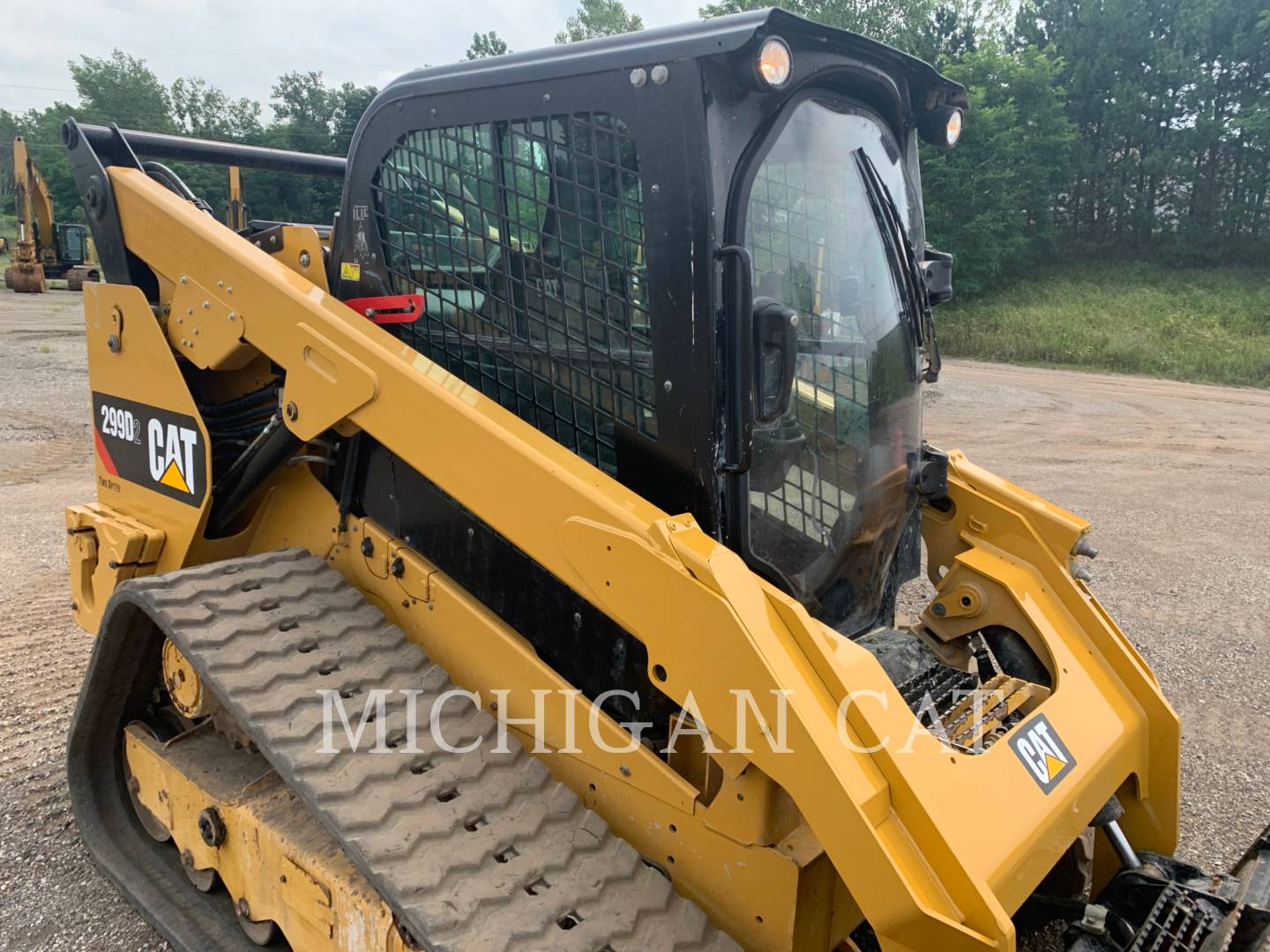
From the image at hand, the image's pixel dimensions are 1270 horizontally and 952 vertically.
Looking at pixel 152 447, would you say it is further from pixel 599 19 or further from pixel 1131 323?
pixel 599 19

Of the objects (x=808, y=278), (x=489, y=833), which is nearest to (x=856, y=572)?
(x=808, y=278)

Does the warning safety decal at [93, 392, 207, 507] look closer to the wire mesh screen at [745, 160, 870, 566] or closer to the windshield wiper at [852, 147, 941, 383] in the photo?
the wire mesh screen at [745, 160, 870, 566]

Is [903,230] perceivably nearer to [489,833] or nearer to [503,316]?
[503,316]

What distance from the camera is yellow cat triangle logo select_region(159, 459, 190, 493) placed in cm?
274

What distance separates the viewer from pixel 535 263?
212 centimetres

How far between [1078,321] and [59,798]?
24758 millimetres

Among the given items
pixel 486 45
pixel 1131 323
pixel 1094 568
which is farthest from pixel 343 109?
pixel 1094 568

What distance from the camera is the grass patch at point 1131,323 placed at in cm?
1922

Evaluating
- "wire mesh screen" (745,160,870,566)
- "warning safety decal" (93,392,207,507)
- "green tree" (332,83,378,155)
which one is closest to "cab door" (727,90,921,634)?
"wire mesh screen" (745,160,870,566)

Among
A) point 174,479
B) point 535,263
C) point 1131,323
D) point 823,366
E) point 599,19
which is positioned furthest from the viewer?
point 599,19

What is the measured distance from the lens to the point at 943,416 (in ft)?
39.9

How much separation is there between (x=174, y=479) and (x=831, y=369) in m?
2.00

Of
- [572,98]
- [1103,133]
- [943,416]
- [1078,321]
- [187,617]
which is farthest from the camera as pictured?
[1103,133]

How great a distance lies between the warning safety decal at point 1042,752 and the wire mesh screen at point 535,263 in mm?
1124
